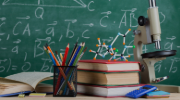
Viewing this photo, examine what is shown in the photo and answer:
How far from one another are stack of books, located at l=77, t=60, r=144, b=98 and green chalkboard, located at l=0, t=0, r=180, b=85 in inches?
43.6

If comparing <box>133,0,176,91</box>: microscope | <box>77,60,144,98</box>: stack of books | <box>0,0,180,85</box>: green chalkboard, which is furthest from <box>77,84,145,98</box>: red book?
<box>0,0,180,85</box>: green chalkboard

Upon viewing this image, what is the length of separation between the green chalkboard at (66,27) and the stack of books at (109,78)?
1.11m

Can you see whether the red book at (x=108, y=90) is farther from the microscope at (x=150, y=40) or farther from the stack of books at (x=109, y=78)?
the microscope at (x=150, y=40)

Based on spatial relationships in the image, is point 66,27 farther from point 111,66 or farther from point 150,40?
point 111,66

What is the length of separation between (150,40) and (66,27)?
1.14m

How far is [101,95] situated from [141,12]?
4.75ft

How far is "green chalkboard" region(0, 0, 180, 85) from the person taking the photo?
75.9 inches

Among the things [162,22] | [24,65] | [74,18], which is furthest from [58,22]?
[162,22]

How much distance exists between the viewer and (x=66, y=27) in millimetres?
1983

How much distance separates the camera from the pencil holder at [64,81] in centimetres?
75

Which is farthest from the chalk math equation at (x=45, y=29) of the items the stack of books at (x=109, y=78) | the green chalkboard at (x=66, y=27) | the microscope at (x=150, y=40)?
the stack of books at (x=109, y=78)

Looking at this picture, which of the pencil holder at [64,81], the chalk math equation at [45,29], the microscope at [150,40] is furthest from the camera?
the chalk math equation at [45,29]

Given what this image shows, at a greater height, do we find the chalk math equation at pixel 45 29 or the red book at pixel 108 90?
the chalk math equation at pixel 45 29

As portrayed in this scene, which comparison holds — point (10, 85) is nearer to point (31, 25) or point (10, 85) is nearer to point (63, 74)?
point (63, 74)
